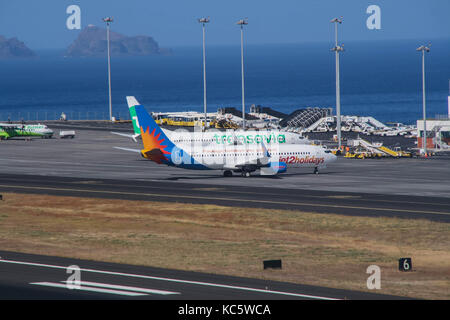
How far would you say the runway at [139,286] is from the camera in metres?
35.4

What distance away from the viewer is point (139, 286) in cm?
3750

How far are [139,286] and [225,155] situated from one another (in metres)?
58.8

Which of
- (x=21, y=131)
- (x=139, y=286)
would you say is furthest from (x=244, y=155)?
(x=21, y=131)

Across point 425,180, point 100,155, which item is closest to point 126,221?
point 425,180

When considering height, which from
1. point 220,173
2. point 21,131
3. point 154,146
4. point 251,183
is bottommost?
point 251,183

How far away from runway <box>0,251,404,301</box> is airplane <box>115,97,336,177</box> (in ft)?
165

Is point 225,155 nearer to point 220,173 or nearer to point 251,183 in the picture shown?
point 220,173

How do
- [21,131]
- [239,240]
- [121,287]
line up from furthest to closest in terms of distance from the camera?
[21,131], [239,240], [121,287]

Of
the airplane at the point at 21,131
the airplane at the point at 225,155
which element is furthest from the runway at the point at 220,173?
the airplane at the point at 21,131

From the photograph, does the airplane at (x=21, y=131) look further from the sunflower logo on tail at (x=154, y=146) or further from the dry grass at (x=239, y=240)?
the dry grass at (x=239, y=240)

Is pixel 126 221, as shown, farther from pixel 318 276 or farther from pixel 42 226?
pixel 318 276

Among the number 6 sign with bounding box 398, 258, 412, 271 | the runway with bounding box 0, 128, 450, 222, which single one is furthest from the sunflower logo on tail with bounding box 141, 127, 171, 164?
the number 6 sign with bounding box 398, 258, 412, 271

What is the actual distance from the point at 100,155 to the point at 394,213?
220 ft

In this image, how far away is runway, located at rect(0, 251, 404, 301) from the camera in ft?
116
